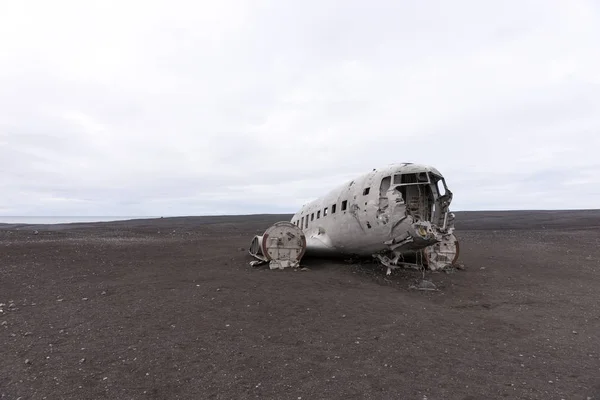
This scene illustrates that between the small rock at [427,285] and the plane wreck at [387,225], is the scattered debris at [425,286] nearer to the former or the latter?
the small rock at [427,285]

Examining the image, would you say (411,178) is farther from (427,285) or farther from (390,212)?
(427,285)

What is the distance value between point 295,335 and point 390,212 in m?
7.48

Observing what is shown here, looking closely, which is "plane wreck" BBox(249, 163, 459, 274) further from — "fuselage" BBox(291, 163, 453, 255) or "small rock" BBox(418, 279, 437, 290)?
"small rock" BBox(418, 279, 437, 290)

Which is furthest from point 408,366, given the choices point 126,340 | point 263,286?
point 263,286

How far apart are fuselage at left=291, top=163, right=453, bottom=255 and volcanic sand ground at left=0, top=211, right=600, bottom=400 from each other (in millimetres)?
1755

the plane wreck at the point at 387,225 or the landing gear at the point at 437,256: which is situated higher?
the plane wreck at the point at 387,225

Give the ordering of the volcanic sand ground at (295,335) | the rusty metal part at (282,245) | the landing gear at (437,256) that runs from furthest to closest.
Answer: the landing gear at (437,256), the rusty metal part at (282,245), the volcanic sand ground at (295,335)

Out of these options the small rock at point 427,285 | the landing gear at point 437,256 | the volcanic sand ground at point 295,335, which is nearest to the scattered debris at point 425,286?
the small rock at point 427,285

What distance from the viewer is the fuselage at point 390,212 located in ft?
46.8

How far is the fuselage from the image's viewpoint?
1425 centimetres

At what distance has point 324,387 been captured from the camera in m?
6.16

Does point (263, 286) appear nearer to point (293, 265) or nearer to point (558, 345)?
point (293, 265)

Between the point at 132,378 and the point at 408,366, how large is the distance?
525cm

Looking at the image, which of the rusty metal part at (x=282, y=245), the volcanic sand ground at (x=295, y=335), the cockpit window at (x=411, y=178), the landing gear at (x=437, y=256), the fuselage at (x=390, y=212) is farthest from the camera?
the landing gear at (x=437, y=256)
